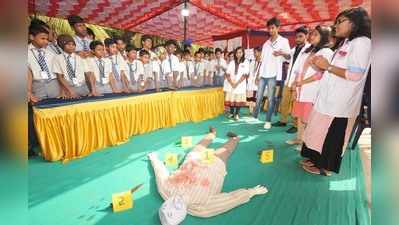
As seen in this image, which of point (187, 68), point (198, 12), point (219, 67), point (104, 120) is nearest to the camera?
point (104, 120)

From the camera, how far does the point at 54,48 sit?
8.74ft

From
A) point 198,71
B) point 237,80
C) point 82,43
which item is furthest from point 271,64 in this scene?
point 82,43

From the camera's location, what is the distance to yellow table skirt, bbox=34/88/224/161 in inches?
90.5

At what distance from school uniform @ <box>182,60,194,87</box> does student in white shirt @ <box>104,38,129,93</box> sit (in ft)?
4.15

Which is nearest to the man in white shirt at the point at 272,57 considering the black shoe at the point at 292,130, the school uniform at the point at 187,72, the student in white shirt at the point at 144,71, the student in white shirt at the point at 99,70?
the black shoe at the point at 292,130

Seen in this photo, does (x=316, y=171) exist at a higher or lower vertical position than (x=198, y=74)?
lower

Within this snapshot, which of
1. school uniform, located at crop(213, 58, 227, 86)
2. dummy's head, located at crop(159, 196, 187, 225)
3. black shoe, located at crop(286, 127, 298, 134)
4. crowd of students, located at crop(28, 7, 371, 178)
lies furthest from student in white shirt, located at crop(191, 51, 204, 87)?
dummy's head, located at crop(159, 196, 187, 225)

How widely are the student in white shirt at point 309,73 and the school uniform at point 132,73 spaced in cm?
203

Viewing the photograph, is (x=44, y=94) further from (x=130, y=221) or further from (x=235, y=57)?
(x=235, y=57)

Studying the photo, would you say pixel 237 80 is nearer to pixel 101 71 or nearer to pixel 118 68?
pixel 118 68

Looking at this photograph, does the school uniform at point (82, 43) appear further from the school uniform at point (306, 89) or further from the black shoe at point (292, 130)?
the black shoe at point (292, 130)

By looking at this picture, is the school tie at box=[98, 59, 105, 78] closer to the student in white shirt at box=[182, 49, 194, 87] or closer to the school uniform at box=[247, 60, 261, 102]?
the student in white shirt at box=[182, 49, 194, 87]

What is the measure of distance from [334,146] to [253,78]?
3.00 metres

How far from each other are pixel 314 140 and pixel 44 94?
7.23 feet
